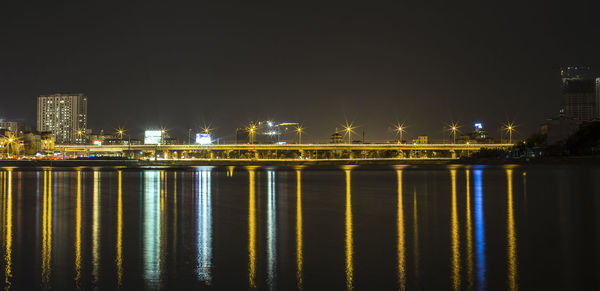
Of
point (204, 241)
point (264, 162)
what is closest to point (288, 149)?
point (264, 162)

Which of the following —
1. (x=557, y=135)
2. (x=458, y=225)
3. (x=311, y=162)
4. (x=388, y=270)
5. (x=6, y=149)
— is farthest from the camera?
(x=6, y=149)

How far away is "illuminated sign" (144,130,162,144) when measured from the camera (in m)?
149

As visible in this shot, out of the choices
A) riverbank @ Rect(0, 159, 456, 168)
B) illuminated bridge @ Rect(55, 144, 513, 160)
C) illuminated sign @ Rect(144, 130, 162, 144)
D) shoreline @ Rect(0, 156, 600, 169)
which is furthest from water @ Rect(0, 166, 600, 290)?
illuminated sign @ Rect(144, 130, 162, 144)

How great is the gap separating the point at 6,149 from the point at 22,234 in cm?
15045

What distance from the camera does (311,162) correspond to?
104500 millimetres

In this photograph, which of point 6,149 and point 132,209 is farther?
point 6,149

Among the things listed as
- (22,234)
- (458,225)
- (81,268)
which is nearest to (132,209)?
(22,234)

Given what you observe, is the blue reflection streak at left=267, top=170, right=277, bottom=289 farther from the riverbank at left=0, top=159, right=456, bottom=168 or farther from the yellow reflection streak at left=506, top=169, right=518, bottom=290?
the riverbank at left=0, top=159, right=456, bottom=168

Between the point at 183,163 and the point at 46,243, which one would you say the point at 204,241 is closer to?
the point at 46,243

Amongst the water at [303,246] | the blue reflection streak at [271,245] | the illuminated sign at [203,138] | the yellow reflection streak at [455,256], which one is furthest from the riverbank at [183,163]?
the yellow reflection streak at [455,256]

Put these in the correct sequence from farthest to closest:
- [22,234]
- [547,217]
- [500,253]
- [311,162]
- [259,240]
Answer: [311,162] < [547,217] < [22,234] < [259,240] < [500,253]

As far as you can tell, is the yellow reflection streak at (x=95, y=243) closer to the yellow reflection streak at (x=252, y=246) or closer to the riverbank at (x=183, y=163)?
the yellow reflection streak at (x=252, y=246)

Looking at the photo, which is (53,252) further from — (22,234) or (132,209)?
(132,209)

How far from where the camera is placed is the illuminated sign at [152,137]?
149 meters
